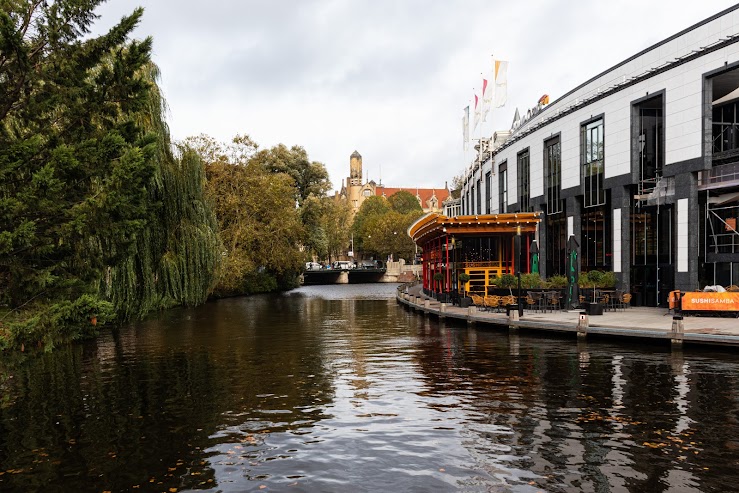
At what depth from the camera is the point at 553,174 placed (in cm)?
4312

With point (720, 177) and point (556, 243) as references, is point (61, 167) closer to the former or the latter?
point (720, 177)

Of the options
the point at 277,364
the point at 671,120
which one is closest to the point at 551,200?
the point at 671,120

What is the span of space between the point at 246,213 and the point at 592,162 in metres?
33.0

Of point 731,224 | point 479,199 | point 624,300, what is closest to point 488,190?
point 479,199

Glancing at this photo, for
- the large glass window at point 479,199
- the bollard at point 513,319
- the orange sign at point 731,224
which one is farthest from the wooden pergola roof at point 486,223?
the large glass window at point 479,199


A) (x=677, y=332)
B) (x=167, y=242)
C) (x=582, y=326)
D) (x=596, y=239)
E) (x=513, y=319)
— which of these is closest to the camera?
(x=677, y=332)

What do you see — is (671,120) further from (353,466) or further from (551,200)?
(353,466)

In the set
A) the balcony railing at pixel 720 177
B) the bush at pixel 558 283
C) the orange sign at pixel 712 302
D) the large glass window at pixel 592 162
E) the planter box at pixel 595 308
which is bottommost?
the planter box at pixel 595 308

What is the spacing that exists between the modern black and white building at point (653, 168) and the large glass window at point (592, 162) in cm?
7

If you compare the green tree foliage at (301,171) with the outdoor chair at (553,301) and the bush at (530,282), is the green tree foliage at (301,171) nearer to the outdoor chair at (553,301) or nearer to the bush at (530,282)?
the bush at (530,282)

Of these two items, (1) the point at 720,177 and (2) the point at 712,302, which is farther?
(1) the point at 720,177

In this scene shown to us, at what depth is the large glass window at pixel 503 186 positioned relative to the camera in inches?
2122

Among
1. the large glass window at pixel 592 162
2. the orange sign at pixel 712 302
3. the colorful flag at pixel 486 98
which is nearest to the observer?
the orange sign at pixel 712 302

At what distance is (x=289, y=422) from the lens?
39.2ft
